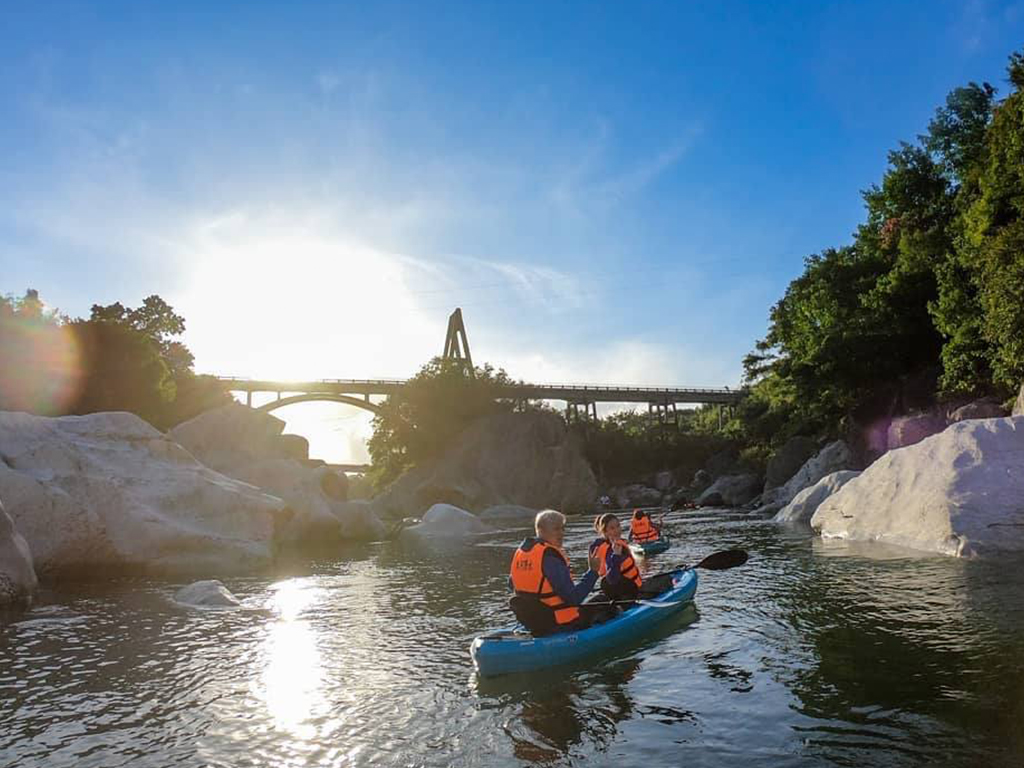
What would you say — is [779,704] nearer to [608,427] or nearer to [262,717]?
[262,717]

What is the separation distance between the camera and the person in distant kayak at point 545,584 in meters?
8.69

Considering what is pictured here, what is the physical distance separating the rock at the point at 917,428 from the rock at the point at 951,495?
1188 cm

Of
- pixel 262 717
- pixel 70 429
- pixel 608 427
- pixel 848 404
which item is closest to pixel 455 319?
pixel 608 427

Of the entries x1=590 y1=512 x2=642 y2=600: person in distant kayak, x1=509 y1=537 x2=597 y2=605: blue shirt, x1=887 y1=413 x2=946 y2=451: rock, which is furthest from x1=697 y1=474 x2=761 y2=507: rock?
x1=509 y1=537 x2=597 y2=605: blue shirt

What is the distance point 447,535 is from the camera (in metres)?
31.3

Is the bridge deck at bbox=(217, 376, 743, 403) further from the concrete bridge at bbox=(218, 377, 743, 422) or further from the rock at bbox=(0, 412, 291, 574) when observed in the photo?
the rock at bbox=(0, 412, 291, 574)

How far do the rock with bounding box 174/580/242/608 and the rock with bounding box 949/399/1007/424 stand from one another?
2475cm

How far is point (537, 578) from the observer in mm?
8727

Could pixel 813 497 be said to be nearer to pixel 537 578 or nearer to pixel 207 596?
pixel 537 578

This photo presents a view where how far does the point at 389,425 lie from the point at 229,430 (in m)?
37.0

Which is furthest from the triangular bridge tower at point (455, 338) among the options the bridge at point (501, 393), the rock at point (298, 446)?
the rock at point (298, 446)

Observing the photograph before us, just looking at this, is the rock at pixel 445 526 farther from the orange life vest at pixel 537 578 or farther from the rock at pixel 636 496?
the rock at pixel 636 496

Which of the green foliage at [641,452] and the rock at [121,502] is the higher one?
the green foliage at [641,452]

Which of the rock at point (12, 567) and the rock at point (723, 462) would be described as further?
the rock at point (723, 462)
